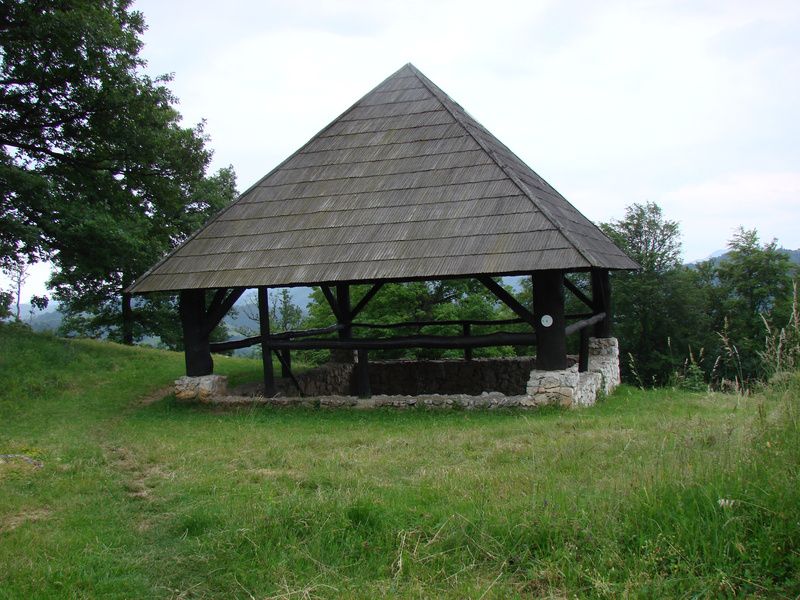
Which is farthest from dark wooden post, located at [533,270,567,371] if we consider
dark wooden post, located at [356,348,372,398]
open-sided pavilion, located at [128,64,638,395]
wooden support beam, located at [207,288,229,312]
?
wooden support beam, located at [207,288,229,312]

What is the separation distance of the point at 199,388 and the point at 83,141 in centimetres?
665

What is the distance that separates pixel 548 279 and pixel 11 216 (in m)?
9.83

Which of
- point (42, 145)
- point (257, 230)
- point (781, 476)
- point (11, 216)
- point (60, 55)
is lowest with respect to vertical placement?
point (781, 476)

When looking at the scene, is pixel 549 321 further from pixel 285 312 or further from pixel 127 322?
pixel 285 312

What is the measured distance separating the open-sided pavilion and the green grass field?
282cm

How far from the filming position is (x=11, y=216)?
40.4ft

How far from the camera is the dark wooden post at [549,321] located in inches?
347

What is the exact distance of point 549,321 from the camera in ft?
29.0

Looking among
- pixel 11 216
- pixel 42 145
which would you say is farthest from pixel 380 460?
pixel 42 145

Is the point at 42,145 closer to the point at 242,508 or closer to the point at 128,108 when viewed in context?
the point at 128,108

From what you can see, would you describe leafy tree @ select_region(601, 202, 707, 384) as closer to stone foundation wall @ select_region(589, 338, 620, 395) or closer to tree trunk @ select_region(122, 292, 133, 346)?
stone foundation wall @ select_region(589, 338, 620, 395)

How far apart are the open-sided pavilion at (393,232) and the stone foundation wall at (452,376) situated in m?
1.89

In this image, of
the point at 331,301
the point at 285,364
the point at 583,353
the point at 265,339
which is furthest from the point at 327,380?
the point at 583,353

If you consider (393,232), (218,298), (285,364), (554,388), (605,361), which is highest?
(393,232)
